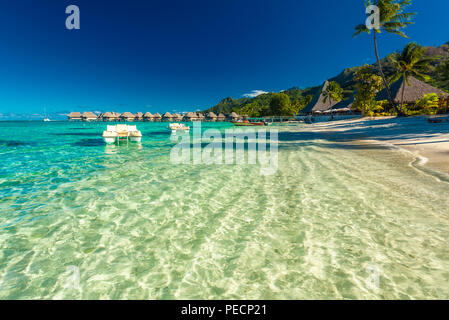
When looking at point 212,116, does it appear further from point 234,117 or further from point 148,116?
point 148,116

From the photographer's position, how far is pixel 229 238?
3.18 m

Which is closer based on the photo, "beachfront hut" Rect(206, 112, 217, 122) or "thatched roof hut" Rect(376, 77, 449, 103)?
"thatched roof hut" Rect(376, 77, 449, 103)

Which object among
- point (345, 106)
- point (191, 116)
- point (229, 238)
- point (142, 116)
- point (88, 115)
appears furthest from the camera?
point (142, 116)

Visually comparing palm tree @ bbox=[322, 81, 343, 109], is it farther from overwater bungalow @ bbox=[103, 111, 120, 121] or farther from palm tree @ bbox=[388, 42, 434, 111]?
overwater bungalow @ bbox=[103, 111, 120, 121]

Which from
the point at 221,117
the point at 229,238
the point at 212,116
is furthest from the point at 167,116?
the point at 229,238

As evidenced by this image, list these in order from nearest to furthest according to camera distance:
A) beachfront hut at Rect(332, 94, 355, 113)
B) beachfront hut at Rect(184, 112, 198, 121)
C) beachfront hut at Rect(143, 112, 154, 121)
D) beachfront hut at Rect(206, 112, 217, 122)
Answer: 1. beachfront hut at Rect(332, 94, 355, 113)
2. beachfront hut at Rect(206, 112, 217, 122)
3. beachfront hut at Rect(143, 112, 154, 121)
4. beachfront hut at Rect(184, 112, 198, 121)

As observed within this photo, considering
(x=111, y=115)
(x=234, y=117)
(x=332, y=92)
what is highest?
(x=111, y=115)

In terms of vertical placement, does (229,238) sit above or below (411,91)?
below

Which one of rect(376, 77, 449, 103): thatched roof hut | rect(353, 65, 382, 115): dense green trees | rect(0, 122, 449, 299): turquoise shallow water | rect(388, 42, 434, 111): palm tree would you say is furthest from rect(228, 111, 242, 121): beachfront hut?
rect(0, 122, 449, 299): turquoise shallow water

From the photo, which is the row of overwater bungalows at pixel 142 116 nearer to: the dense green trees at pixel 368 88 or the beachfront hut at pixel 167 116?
the beachfront hut at pixel 167 116

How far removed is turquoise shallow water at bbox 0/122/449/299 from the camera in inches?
87.4

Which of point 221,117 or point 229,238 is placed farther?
point 221,117
